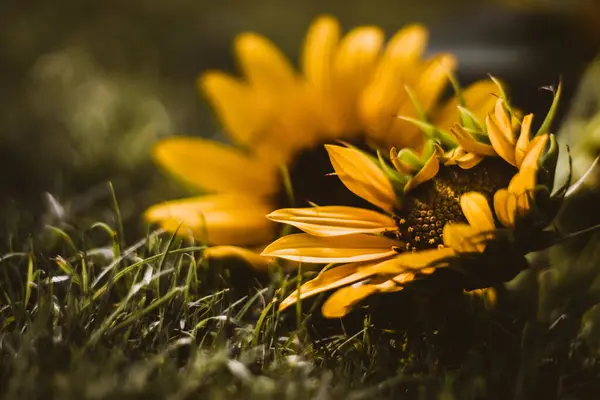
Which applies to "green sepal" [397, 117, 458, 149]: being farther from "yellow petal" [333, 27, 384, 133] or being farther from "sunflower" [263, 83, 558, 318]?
"yellow petal" [333, 27, 384, 133]

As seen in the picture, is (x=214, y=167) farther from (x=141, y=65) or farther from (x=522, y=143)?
(x=141, y=65)

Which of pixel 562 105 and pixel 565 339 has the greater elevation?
pixel 562 105

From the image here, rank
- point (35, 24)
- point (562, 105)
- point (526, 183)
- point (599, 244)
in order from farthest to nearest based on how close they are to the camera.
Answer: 1. point (35, 24)
2. point (562, 105)
3. point (599, 244)
4. point (526, 183)

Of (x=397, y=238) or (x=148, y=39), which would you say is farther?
(x=148, y=39)

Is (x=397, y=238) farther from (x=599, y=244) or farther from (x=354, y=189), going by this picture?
(x=599, y=244)

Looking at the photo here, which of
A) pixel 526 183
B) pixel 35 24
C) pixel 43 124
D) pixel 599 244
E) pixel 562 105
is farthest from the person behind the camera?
pixel 35 24

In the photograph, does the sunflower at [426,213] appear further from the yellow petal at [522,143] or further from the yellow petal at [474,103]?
the yellow petal at [474,103]

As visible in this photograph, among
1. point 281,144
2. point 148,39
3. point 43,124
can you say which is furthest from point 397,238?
point 148,39
